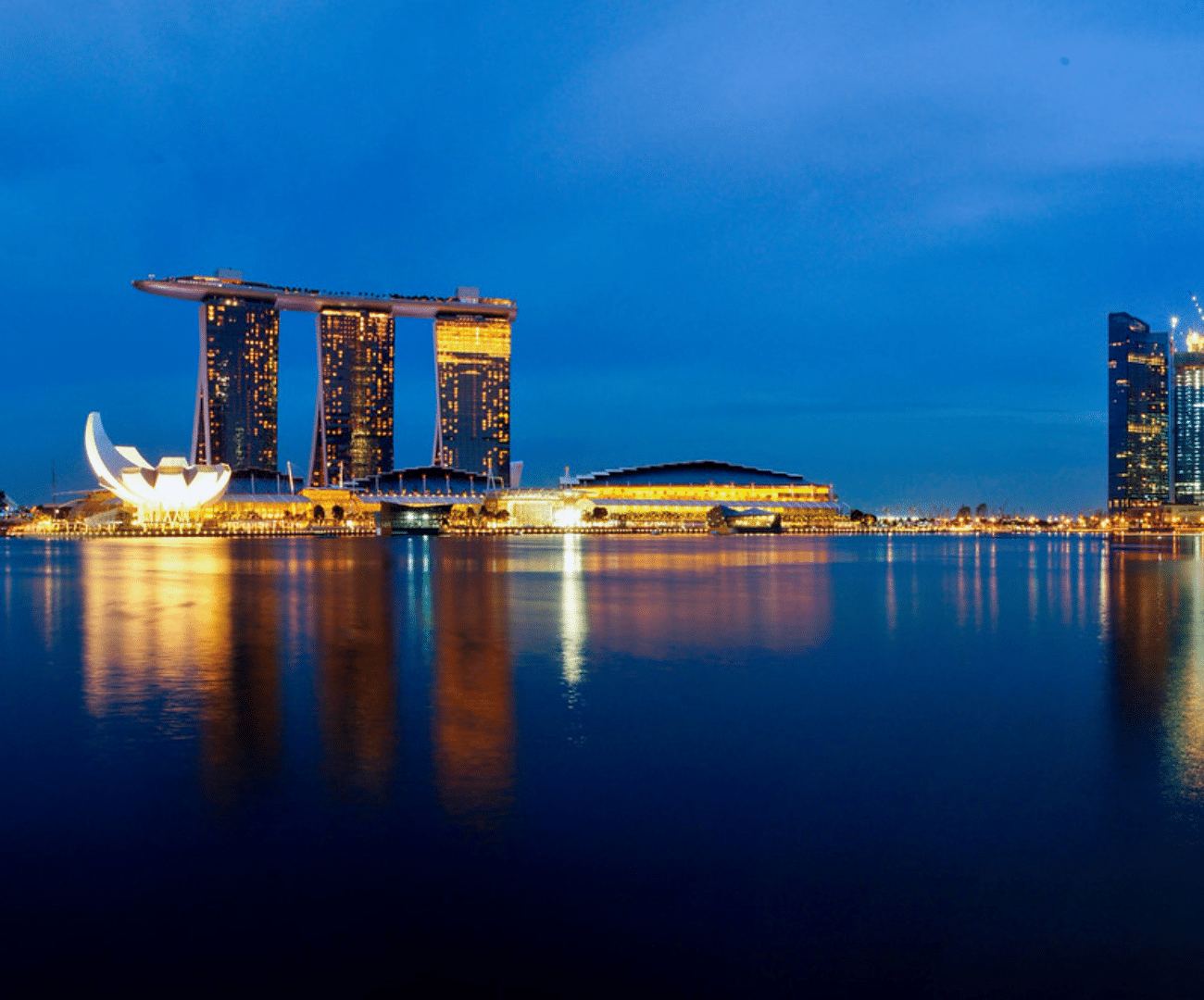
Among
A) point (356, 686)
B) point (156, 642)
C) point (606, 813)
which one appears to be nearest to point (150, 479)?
point (156, 642)

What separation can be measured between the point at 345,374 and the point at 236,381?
18.4 m

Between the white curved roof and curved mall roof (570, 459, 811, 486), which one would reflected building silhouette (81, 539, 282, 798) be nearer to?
the white curved roof

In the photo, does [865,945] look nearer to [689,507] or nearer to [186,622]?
[186,622]

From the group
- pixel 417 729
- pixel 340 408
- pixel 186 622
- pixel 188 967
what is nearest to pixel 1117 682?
pixel 417 729

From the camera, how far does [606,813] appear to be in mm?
8078

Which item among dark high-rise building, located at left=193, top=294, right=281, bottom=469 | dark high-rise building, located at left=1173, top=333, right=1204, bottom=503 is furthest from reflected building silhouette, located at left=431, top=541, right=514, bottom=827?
dark high-rise building, located at left=1173, top=333, right=1204, bottom=503

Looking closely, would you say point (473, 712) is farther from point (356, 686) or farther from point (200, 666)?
point (200, 666)

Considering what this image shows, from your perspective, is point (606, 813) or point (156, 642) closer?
point (606, 813)

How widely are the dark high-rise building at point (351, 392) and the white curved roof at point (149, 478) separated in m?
56.1

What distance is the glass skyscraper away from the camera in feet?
577

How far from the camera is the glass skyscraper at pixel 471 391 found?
176 m

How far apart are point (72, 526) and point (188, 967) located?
14115 cm

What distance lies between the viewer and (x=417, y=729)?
36.3 feet

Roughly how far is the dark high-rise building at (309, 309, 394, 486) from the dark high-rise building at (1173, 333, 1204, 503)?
14232 centimetres
